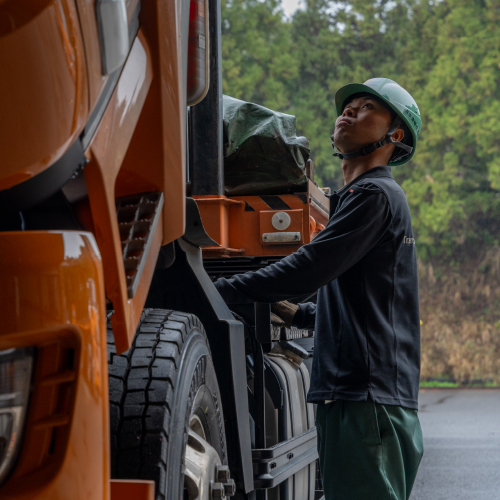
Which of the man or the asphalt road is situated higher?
the man

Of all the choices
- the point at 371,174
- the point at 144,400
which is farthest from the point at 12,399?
the point at 371,174

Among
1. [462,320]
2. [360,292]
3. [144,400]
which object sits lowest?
[462,320]

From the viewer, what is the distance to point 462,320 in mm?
19719

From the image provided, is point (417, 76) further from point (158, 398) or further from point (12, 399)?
point (12, 399)

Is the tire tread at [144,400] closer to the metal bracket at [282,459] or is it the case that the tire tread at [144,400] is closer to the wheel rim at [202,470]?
the wheel rim at [202,470]

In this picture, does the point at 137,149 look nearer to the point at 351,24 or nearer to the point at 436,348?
the point at 436,348

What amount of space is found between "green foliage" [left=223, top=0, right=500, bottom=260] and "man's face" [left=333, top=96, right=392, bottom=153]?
1631 centimetres

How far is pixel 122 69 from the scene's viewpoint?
4.99 feet

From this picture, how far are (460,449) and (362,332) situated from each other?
5894 millimetres

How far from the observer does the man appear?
2805 millimetres

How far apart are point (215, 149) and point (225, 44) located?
66.1ft

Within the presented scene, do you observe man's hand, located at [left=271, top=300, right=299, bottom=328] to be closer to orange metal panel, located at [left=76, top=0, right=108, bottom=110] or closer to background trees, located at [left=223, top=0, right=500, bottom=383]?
orange metal panel, located at [left=76, top=0, right=108, bottom=110]

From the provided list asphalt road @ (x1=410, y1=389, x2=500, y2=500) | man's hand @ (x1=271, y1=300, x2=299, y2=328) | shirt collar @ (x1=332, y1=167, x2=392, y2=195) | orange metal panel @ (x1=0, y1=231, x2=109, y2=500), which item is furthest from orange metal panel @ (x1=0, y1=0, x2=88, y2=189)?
asphalt road @ (x1=410, y1=389, x2=500, y2=500)

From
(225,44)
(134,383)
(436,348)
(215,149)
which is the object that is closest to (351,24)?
(225,44)
